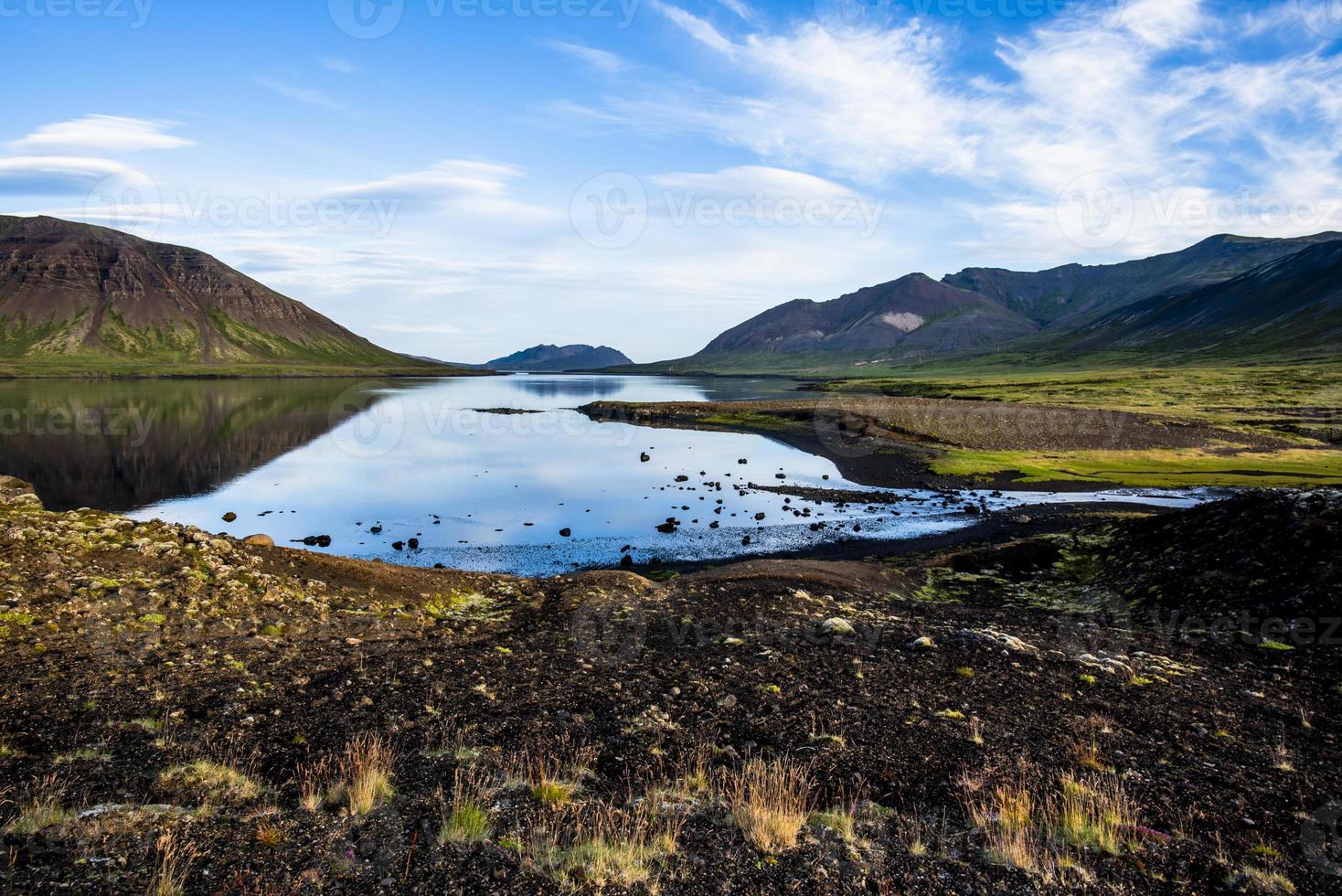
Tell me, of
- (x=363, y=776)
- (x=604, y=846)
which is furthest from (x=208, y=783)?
(x=604, y=846)

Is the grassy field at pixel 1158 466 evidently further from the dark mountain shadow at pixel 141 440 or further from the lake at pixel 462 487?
the dark mountain shadow at pixel 141 440

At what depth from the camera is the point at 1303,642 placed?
17.8 metres

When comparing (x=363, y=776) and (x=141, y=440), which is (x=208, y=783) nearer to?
(x=363, y=776)

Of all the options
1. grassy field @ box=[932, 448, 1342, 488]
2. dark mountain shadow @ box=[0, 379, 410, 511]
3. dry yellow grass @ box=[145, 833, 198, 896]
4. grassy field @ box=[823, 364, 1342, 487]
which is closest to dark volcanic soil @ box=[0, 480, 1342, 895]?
dry yellow grass @ box=[145, 833, 198, 896]

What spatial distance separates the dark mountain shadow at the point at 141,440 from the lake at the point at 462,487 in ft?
1.12

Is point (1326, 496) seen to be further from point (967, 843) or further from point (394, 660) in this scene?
point (394, 660)

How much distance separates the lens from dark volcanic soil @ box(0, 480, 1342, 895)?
8.28 meters

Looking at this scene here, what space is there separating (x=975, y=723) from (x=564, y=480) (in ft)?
155

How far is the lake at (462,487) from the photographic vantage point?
38.6 metres

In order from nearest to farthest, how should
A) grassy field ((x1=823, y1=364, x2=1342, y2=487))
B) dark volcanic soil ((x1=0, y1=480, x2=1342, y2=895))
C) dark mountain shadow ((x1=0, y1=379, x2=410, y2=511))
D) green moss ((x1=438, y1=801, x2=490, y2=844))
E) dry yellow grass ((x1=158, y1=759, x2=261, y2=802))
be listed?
dark volcanic soil ((x1=0, y1=480, x2=1342, y2=895)) < green moss ((x1=438, y1=801, x2=490, y2=844)) < dry yellow grass ((x1=158, y1=759, x2=261, y2=802)) < dark mountain shadow ((x1=0, y1=379, x2=410, y2=511)) < grassy field ((x1=823, y1=364, x2=1342, y2=487))

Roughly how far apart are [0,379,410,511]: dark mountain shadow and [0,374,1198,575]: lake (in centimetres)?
34

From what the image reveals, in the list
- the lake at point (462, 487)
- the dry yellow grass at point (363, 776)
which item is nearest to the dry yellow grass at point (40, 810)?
the dry yellow grass at point (363, 776)

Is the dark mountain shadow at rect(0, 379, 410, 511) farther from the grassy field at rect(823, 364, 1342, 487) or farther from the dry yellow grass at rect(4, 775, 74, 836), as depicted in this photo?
the grassy field at rect(823, 364, 1342, 487)

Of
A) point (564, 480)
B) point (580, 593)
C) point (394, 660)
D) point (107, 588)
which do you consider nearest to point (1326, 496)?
point (580, 593)
